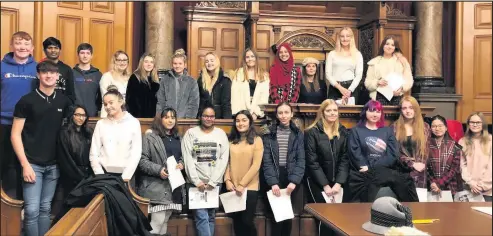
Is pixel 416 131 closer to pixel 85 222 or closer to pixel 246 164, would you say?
pixel 246 164

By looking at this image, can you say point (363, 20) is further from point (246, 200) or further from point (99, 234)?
point (99, 234)

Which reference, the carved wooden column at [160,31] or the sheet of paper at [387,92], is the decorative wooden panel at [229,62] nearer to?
the carved wooden column at [160,31]

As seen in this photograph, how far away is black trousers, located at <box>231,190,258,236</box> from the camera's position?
4473 mm

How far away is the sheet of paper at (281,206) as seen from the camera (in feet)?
14.3

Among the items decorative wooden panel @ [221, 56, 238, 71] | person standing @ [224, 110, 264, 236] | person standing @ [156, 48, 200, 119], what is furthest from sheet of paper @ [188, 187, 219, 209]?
decorative wooden panel @ [221, 56, 238, 71]

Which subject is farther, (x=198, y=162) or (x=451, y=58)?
(x=451, y=58)

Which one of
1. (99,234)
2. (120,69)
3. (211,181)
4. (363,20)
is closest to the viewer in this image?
(99,234)

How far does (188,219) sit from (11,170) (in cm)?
151

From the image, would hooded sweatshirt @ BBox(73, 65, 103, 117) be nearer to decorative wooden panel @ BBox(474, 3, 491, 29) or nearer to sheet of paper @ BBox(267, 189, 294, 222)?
sheet of paper @ BBox(267, 189, 294, 222)

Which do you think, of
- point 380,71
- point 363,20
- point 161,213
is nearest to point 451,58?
point 363,20

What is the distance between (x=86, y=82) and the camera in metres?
4.96

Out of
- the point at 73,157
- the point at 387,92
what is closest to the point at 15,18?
the point at 73,157

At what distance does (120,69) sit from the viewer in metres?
4.97

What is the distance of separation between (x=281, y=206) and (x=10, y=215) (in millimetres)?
2073
